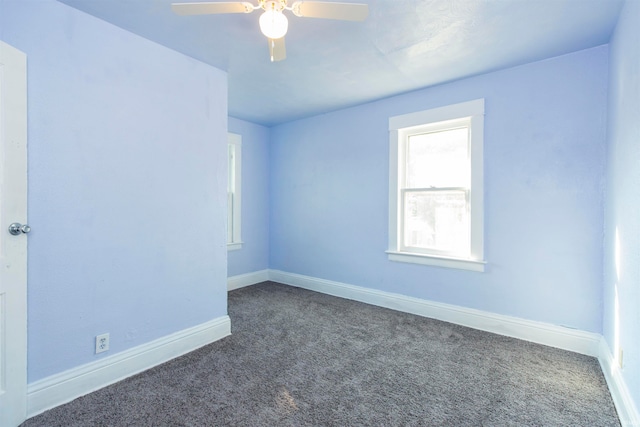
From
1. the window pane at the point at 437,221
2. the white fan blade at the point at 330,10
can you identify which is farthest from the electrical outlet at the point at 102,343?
the window pane at the point at 437,221

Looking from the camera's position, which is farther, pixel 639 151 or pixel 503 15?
pixel 503 15

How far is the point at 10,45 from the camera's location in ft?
5.25

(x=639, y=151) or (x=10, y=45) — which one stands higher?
(x=10, y=45)

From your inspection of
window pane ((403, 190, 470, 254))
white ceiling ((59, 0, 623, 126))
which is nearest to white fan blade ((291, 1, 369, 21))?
white ceiling ((59, 0, 623, 126))

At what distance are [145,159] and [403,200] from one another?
8.50ft

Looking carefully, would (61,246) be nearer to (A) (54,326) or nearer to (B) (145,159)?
(A) (54,326)

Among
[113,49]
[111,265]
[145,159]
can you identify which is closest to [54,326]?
[111,265]

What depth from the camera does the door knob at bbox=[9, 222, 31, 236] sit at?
160 cm

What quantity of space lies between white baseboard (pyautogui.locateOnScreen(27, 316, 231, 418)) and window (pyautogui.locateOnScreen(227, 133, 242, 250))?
1.70 meters

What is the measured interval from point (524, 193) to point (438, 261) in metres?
1.01

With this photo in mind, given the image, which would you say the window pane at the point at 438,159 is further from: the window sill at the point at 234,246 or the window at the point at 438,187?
the window sill at the point at 234,246

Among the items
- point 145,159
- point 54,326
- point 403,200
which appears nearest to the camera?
point 54,326

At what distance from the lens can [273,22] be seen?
1.55m

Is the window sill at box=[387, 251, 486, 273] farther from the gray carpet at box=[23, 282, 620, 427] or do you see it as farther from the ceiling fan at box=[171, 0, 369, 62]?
the ceiling fan at box=[171, 0, 369, 62]
